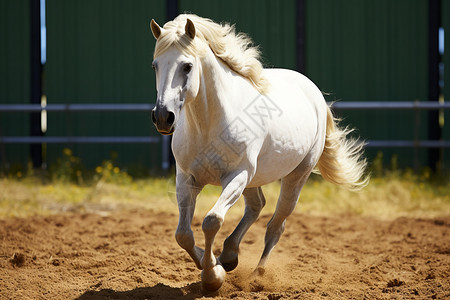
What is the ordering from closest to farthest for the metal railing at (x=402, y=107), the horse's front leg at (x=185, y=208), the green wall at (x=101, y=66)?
the horse's front leg at (x=185, y=208) < the metal railing at (x=402, y=107) < the green wall at (x=101, y=66)

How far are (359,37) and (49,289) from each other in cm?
750

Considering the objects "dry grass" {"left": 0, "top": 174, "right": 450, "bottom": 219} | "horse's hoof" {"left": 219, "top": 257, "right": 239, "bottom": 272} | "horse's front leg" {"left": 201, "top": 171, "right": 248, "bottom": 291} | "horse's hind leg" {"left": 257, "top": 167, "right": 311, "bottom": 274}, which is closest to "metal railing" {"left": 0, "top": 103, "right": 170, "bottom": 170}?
"dry grass" {"left": 0, "top": 174, "right": 450, "bottom": 219}

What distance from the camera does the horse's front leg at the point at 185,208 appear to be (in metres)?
3.43

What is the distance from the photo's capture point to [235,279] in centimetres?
405

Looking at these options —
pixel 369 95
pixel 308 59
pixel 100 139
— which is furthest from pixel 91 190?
pixel 369 95

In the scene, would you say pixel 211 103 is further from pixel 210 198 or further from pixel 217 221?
pixel 210 198

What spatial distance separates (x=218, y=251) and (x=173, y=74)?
224 centimetres

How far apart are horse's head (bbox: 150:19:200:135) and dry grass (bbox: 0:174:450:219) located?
3442 mm

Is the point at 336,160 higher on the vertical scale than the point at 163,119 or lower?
lower

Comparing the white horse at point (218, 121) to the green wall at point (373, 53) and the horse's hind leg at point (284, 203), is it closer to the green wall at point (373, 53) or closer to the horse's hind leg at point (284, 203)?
the horse's hind leg at point (284, 203)

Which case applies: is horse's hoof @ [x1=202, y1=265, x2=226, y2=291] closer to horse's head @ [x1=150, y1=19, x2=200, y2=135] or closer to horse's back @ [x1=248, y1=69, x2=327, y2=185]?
horse's back @ [x1=248, y1=69, x2=327, y2=185]

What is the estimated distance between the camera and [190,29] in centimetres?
312

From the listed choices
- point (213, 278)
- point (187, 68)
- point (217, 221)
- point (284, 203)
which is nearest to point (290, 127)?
point (284, 203)

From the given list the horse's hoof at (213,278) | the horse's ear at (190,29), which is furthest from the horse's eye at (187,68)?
the horse's hoof at (213,278)
